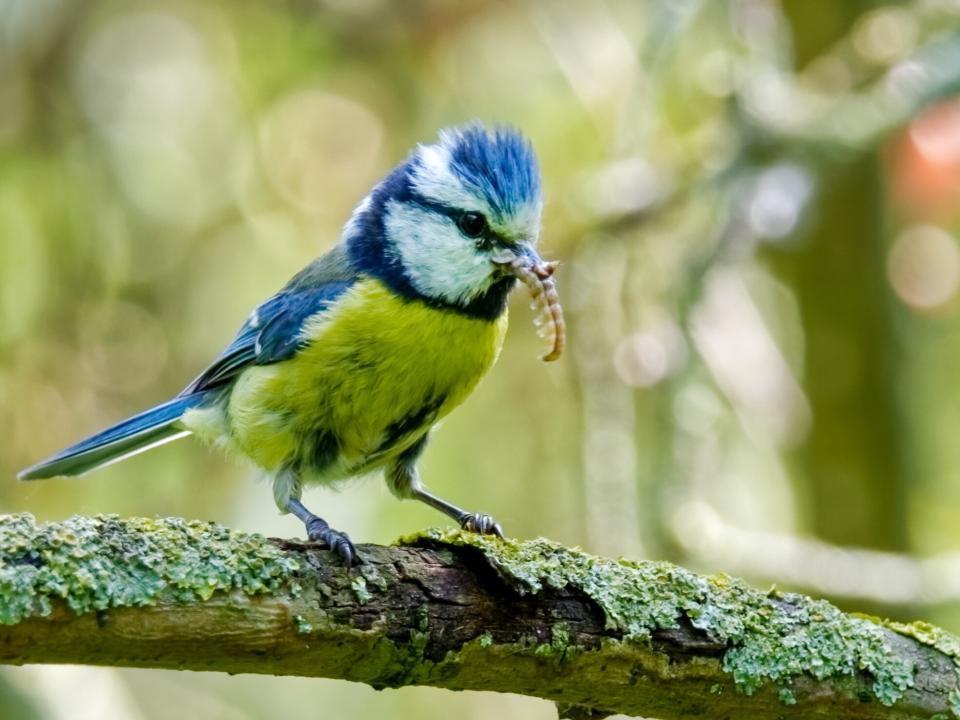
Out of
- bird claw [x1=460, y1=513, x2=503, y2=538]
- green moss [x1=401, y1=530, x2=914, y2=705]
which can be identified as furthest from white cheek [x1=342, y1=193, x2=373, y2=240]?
green moss [x1=401, y1=530, x2=914, y2=705]

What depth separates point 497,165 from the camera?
2.58 meters

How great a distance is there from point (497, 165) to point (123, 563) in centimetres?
131

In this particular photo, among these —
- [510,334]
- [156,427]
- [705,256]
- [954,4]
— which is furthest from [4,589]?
[954,4]

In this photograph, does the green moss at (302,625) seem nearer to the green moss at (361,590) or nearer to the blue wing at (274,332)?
the green moss at (361,590)

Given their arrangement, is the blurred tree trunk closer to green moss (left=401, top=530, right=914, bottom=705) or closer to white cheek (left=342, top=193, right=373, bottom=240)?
white cheek (left=342, top=193, right=373, bottom=240)

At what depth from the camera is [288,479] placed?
2.58 m

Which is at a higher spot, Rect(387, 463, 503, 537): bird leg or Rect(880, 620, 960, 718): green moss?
Rect(387, 463, 503, 537): bird leg

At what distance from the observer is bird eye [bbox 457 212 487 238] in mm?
2588

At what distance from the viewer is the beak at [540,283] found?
8.16 ft

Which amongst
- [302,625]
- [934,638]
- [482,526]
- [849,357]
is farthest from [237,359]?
[849,357]

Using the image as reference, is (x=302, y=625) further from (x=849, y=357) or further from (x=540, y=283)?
(x=849, y=357)

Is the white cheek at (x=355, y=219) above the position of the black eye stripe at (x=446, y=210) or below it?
above

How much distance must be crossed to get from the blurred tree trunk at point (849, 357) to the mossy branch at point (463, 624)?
171 centimetres

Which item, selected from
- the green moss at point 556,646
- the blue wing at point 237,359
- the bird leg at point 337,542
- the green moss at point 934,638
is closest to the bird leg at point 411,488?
the blue wing at point 237,359
